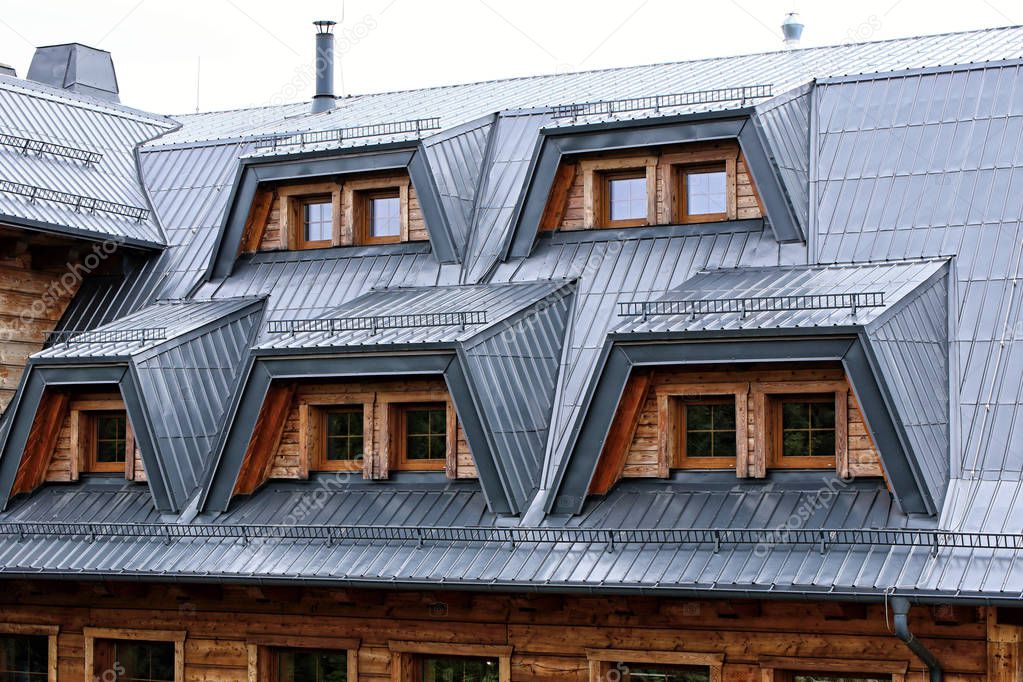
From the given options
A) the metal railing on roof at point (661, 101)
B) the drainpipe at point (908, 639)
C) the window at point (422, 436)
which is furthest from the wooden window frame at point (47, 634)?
the drainpipe at point (908, 639)

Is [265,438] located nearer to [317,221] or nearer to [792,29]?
[317,221]

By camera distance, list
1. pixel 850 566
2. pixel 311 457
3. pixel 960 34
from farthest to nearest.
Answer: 1. pixel 960 34
2. pixel 311 457
3. pixel 850 566

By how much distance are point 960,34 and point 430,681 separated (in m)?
13.0

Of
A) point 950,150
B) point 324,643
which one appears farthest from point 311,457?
point 950,150

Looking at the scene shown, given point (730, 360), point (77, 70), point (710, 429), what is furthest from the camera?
point (77, 70)

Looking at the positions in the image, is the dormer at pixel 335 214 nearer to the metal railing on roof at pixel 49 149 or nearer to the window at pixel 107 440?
the window at pixel 107 440

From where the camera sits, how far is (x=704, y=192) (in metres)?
22.7

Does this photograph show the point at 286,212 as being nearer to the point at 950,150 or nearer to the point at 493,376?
the point at 493,376

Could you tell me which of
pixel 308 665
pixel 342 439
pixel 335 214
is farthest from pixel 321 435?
pixel 335 214

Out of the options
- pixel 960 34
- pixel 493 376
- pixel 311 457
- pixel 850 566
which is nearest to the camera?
pixel 850 566

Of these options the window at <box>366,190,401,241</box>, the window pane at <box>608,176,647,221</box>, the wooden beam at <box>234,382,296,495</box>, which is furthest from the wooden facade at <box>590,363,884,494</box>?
the window at <box>366,190,401,241</box>

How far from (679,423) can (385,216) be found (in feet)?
24.3

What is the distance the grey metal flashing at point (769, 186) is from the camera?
70.6 feet

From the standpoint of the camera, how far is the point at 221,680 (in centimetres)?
2180
